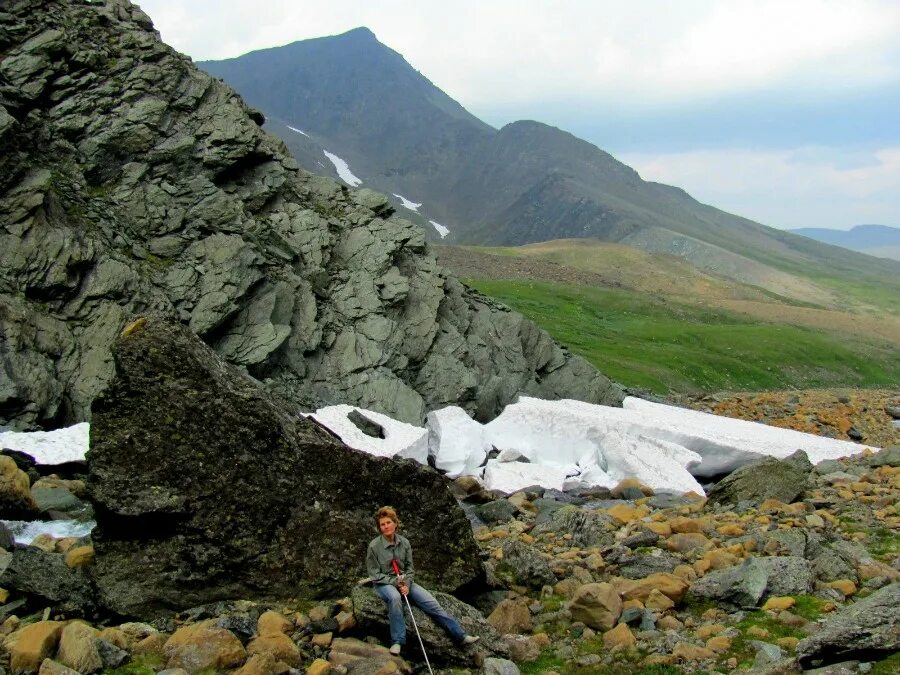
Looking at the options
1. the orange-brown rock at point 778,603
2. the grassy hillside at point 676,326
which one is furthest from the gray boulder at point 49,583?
the grassy hillside at point 676,326

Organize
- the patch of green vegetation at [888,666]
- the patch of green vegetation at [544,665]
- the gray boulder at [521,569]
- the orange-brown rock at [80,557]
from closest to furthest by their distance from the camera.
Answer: the patch of green vegetation at [888,666]
the patch of green vegetation at [544,665]
the orange-brown rock at [80,557]
the gray boulder at [521,569]

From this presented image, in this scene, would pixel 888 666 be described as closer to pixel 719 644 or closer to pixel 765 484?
pixel 719 644

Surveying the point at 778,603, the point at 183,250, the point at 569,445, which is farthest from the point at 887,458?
the point at 183,250

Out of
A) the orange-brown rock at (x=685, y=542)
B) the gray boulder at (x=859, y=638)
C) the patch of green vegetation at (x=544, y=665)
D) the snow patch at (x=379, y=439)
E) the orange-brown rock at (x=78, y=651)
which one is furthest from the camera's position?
the snow patch at (x=379, y=439)

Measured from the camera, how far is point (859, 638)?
32.0 feet

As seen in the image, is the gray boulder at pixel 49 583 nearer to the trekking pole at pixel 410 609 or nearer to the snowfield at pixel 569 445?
the trekking pole at pixel 410 609

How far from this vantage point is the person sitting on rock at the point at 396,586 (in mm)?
11875

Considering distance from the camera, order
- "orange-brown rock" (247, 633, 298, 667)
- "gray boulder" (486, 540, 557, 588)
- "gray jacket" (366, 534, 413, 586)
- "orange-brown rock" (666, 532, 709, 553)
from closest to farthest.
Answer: "orange-brown rock" (247, 633, 298, 667), "gray jacket" (366, 534, 413, 586), "gray boulder" (486, 540, 557, 588), "orange-brown rock" (666, 532, 709, 553)

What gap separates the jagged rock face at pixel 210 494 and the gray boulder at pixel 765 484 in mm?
11491

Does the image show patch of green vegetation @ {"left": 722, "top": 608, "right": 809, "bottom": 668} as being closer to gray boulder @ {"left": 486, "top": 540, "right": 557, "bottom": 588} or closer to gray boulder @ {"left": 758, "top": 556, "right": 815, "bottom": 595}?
gray boulder @ {"left": 758, "top": 556, "right": 815, "bottom": 595}

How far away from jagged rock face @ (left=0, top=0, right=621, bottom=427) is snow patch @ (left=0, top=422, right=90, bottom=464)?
6.71 ft

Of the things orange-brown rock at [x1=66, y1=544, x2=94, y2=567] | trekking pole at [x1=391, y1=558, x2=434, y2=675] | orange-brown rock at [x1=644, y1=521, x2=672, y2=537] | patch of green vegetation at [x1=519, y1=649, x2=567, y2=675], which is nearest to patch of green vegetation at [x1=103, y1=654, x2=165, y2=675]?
orange-brown rock at [x1=66, y1=544, x2=94, y2=567]

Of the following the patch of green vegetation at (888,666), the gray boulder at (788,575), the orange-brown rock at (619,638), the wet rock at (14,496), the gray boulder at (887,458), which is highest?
the patch of green vegetation at (888,666)

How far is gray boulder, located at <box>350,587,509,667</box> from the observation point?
39.0 ft
